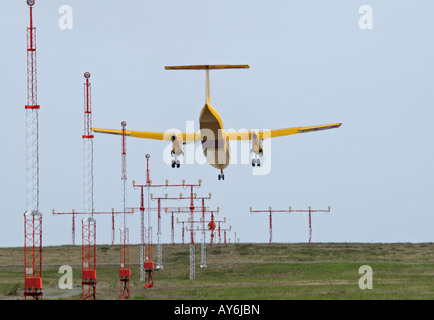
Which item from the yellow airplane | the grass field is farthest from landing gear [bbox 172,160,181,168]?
the grass field

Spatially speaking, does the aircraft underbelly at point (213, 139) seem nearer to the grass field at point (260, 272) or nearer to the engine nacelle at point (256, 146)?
the engine nacelle at point (256, 146)

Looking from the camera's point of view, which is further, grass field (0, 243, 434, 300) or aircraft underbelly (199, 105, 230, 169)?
grass field (0, 243, 434, 300)

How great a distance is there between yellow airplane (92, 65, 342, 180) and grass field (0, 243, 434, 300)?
11009mm

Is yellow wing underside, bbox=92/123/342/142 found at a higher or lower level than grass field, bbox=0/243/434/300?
higher

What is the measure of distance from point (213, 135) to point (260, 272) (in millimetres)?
38863

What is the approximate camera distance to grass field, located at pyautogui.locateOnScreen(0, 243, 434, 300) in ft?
213

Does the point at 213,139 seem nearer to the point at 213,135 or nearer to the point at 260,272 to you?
the point at 213,135

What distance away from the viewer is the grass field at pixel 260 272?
213ft

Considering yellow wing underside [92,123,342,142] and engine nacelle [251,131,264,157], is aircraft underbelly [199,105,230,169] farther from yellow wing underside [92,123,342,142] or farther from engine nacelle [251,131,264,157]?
yellow wing underside [92,123,342,142]

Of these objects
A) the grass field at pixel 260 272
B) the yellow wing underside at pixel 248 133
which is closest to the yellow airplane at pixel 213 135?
the yellow wing underside at pixel 248 133

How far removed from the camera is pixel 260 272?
90.8 m

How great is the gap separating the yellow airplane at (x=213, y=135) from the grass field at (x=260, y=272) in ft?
36.1

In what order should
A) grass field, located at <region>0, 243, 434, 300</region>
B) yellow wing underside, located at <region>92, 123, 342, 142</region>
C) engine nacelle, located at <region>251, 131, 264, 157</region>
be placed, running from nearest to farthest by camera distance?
engine nacelle, located at <region>251, 131, 264, 157</region>
grass field, located at <region>0, 243, 434, 300</region>
yellow wing underside, located at <region>92, 123, 342, 142</region>
